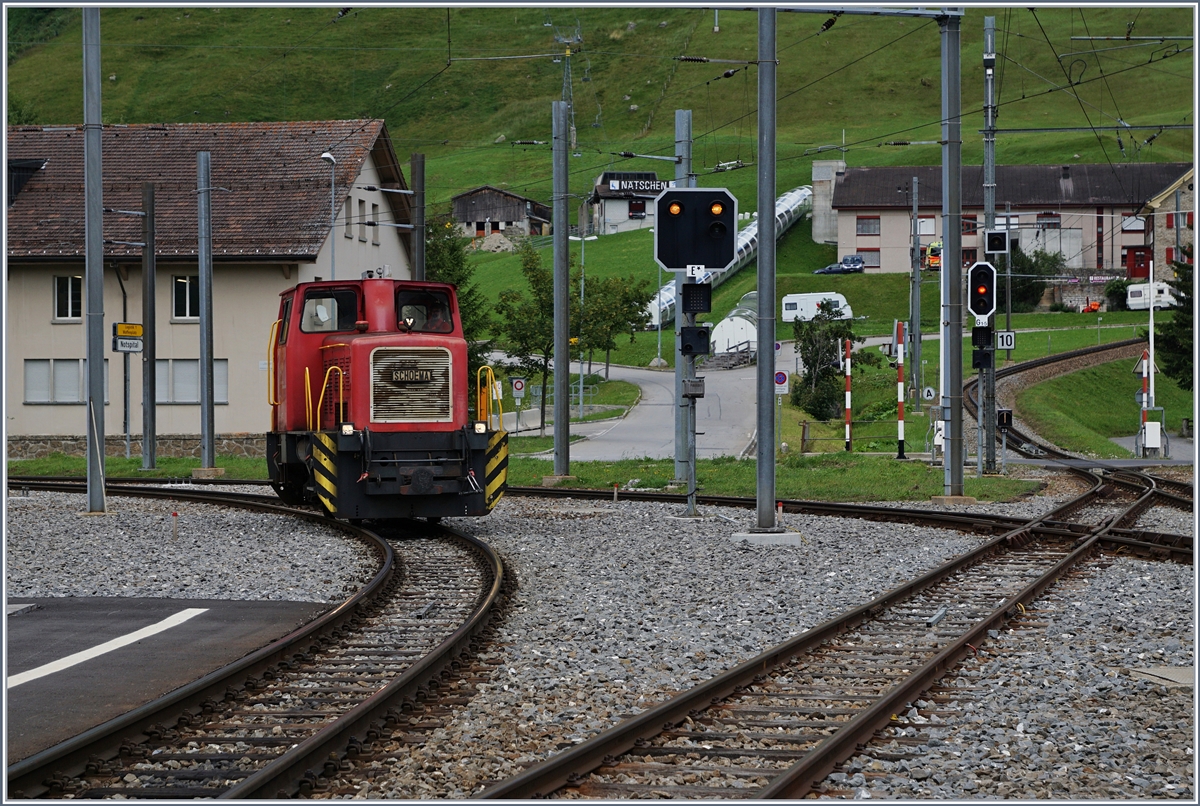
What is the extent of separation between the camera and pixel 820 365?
154ft

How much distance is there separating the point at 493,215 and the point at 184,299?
239 feet

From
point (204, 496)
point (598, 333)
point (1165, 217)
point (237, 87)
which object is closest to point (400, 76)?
point (237, 87)

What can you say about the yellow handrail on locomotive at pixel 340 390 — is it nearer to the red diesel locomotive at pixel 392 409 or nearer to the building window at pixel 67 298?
the red diesel locomotive at pixel 392 409

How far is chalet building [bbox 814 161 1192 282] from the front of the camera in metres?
92.4

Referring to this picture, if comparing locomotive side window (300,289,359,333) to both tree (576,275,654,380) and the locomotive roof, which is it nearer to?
the locomotive roof

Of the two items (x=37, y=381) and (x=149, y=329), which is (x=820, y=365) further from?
(x=37, y=381)

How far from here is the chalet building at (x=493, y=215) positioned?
11331 centimetres

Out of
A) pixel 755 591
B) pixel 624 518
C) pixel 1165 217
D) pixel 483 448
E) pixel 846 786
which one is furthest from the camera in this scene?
pixel 1165 217

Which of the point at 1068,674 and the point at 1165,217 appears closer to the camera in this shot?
the point at 1068,674

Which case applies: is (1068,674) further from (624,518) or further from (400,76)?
(400,76)

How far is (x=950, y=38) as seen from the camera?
21.3m

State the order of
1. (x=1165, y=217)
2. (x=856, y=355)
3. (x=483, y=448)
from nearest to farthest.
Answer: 1. (x=483, y=448)
2. (x=856, y=355)
3. (x=1165, y=217)

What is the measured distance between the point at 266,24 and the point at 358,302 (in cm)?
19311

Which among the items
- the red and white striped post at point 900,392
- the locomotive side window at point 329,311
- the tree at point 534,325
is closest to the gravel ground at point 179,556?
the locomotive side window at point 329,311
